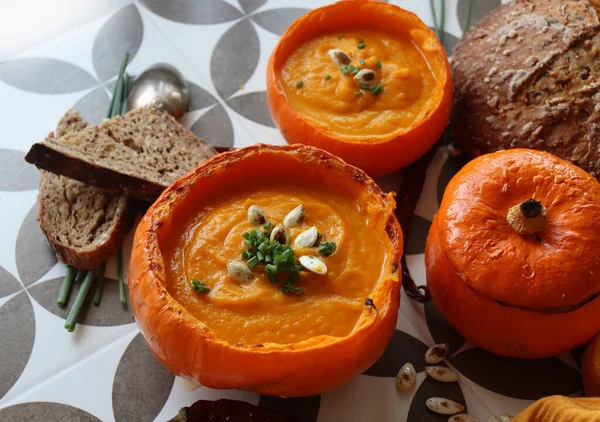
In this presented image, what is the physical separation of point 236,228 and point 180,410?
1.77 ft

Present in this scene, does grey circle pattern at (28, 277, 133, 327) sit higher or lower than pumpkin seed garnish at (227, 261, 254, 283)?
lower

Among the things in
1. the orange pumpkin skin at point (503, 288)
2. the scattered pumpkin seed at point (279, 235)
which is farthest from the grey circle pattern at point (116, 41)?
the orange pumpkin skin at point (503, 288)

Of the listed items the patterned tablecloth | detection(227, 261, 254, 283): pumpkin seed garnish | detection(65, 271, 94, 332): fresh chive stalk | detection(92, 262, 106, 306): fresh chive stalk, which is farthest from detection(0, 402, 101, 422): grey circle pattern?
detection(227, 261, 254, 283): pumpkin seed garnish

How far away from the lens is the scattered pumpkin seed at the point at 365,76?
2357 mm

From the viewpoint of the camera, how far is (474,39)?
8.54 feet

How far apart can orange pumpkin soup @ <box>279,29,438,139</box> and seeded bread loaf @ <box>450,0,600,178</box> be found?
0.66ft

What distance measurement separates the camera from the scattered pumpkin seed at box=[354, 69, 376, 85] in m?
2.36

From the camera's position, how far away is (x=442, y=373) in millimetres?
2088

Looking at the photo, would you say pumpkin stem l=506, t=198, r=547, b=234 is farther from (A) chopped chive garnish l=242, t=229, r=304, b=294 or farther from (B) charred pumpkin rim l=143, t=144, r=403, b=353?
(A) chopped chive garnish l=242, t=229, r=304, b=294

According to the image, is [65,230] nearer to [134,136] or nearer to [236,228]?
[134,136]

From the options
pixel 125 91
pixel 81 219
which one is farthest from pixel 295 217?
pixel 125 91

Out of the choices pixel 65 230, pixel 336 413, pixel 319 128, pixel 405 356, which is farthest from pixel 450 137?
pixel 65 230

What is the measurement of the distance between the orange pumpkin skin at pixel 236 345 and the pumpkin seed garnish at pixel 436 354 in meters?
0.30

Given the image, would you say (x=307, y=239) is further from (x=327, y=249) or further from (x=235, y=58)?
(x=235, y=58)
